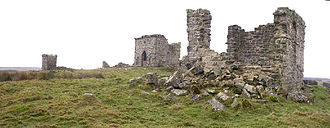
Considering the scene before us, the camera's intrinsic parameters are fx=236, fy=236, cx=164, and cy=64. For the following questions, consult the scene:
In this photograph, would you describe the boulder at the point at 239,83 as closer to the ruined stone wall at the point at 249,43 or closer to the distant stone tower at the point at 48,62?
the ruined stone wall at the point at 249,43

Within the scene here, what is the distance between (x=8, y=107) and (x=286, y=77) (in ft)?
52.9

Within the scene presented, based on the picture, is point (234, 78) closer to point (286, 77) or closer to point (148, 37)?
point (286, 77)

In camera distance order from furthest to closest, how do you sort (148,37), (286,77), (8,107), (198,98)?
(148,37) → (286,77) → (198,98) → (8,107)

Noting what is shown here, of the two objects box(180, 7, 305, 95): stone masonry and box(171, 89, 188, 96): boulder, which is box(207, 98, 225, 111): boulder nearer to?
box(171, 89, 188, 96): boulder

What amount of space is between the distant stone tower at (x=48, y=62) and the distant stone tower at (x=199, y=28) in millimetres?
18076

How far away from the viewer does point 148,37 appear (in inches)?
1507

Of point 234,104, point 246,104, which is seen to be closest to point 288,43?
point 246,104

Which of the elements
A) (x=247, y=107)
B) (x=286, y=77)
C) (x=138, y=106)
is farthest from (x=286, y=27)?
(x=138, y=106)

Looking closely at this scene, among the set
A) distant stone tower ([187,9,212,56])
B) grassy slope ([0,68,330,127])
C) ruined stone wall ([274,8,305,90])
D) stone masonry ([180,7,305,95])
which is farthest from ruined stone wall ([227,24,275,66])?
grassy slope ([0,68,330,127])

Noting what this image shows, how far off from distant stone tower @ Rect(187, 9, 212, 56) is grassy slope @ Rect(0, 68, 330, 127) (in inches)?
214

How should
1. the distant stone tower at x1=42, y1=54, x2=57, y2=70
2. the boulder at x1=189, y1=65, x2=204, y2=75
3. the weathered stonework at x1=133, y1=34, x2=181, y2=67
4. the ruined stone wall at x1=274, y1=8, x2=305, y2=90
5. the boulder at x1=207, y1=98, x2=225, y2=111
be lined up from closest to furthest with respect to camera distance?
the boulder at x1=207, y1=98, x2=225, y2=111
the ruined stone wall at x1=274, y1=8, x2=305, y2=90
the boulder at x1=189, y1=65, x2=204, y2=75
the distant stone tower at x1=42, y1=54, x2=57, y2=70
the weathered stonework at x1=133, y1=34, x2=181, y2=67

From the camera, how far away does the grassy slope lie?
849 cm

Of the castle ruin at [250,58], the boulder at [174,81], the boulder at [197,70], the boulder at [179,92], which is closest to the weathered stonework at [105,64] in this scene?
the castle ruin at [250,58]

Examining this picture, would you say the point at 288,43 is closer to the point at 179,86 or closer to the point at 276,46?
the point at 276,46
